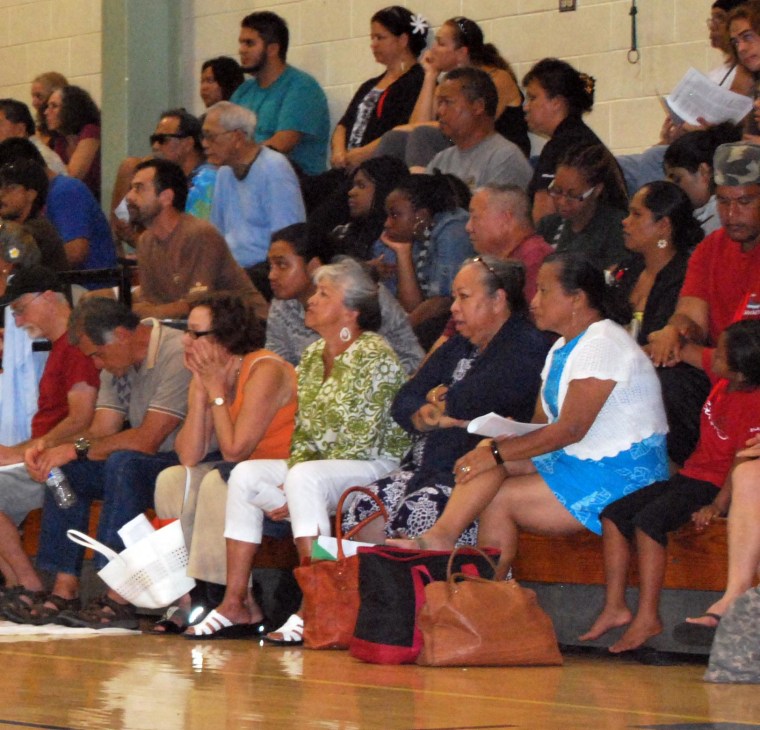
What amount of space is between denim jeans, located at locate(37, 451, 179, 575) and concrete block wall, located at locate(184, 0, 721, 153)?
275 cm

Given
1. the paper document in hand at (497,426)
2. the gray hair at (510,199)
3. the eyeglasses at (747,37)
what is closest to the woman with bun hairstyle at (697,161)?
the eyeglasses at (747,37)

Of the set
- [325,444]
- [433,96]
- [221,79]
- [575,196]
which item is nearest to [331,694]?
[325,444]

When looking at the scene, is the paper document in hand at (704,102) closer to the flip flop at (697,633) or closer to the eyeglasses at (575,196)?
the eyeglasses at (575,196)

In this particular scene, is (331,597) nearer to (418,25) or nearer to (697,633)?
(697,633)

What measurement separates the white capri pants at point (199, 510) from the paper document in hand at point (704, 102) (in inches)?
82.7

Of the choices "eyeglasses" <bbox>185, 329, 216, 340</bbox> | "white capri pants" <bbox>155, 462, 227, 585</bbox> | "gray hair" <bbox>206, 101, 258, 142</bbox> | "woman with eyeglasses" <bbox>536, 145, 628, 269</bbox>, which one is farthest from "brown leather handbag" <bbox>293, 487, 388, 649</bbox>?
"gray hair" <bbox>206, 101, 258, 142</bbox>

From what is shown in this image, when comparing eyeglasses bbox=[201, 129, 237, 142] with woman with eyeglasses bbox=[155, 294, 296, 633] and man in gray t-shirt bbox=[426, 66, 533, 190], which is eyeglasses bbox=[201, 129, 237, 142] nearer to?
man in gray t-shirt bbox=[426, 66, 533, 190]

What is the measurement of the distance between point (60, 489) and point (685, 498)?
7.58 feet

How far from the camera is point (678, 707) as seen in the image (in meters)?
3.43

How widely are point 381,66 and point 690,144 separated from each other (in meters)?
3.05

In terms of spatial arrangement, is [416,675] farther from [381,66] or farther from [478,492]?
[381,66]

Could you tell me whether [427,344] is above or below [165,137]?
below

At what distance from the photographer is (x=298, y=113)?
26.2 ft

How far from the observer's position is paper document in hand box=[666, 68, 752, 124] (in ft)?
18.6
